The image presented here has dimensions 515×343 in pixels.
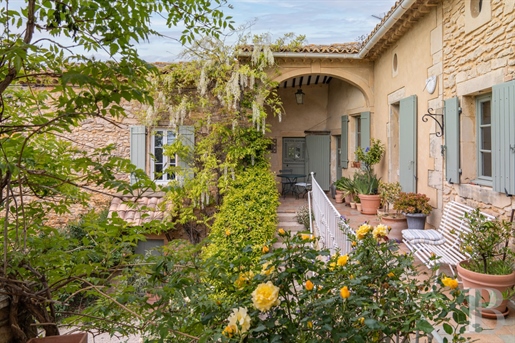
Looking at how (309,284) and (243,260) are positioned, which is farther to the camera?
(243,260)

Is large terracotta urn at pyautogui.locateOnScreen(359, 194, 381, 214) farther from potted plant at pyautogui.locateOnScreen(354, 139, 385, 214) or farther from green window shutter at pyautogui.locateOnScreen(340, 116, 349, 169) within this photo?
green window shutter at pyautogui.locateOnScreen(340, 116, 349, 169)

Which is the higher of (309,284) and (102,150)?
(102,150)

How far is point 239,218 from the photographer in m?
→ 6.42

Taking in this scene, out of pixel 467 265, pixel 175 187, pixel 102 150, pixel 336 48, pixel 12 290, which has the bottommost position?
pixel 467 265

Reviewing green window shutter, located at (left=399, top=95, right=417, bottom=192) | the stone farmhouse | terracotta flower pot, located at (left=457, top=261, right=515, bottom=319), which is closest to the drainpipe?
the stone farmhouse

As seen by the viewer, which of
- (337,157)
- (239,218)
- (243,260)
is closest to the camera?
(243,260)

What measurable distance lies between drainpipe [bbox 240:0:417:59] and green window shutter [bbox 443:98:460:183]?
1.62 metres

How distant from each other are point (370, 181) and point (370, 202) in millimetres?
489

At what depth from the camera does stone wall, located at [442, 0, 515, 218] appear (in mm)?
3840

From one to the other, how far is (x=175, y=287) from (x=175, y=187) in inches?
16.7

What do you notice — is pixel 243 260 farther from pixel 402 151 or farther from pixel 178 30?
pixel 402 151

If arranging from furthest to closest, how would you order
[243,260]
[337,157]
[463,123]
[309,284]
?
[337,157]
[463,123]
[243,260]
[309,284]

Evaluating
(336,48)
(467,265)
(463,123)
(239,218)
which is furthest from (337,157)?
(467,265)

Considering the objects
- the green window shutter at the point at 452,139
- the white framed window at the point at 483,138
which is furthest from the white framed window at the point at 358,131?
the white framed window at the point at 483,138
